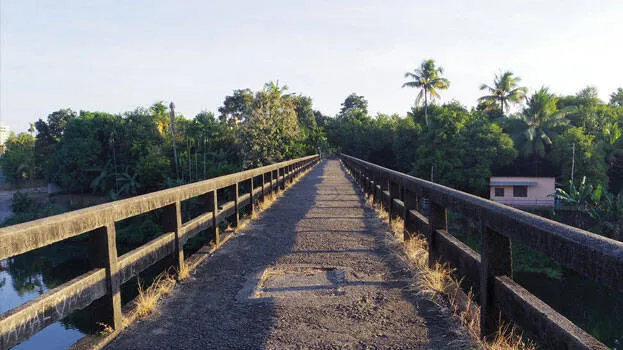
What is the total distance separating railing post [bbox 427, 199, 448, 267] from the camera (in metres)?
4.47

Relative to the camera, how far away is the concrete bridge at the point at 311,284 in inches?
88.8

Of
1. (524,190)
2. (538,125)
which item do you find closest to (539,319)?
(524,190)

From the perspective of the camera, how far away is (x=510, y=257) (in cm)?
283

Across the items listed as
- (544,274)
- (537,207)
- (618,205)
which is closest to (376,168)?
(544,274)

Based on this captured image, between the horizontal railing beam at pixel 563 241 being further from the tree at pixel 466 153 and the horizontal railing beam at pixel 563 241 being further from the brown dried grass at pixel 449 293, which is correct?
→ the tree at pixel 466 153

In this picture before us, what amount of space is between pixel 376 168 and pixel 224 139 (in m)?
28.6

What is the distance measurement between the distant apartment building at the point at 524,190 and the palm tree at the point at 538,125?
3.67 metres

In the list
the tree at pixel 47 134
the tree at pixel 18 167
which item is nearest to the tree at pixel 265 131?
the tree at pixel 47 134

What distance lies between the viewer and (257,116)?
2756 cm

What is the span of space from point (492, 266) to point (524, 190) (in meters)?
53.1

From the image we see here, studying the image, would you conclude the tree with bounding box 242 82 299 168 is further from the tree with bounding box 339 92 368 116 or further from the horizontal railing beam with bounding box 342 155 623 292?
the tree with bounding box 339 92 368 116

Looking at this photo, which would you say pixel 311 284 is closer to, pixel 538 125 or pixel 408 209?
pixel 408 209

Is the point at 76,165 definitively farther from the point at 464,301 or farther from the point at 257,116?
the point at 464,301

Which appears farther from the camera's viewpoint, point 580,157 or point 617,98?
point 617,98
